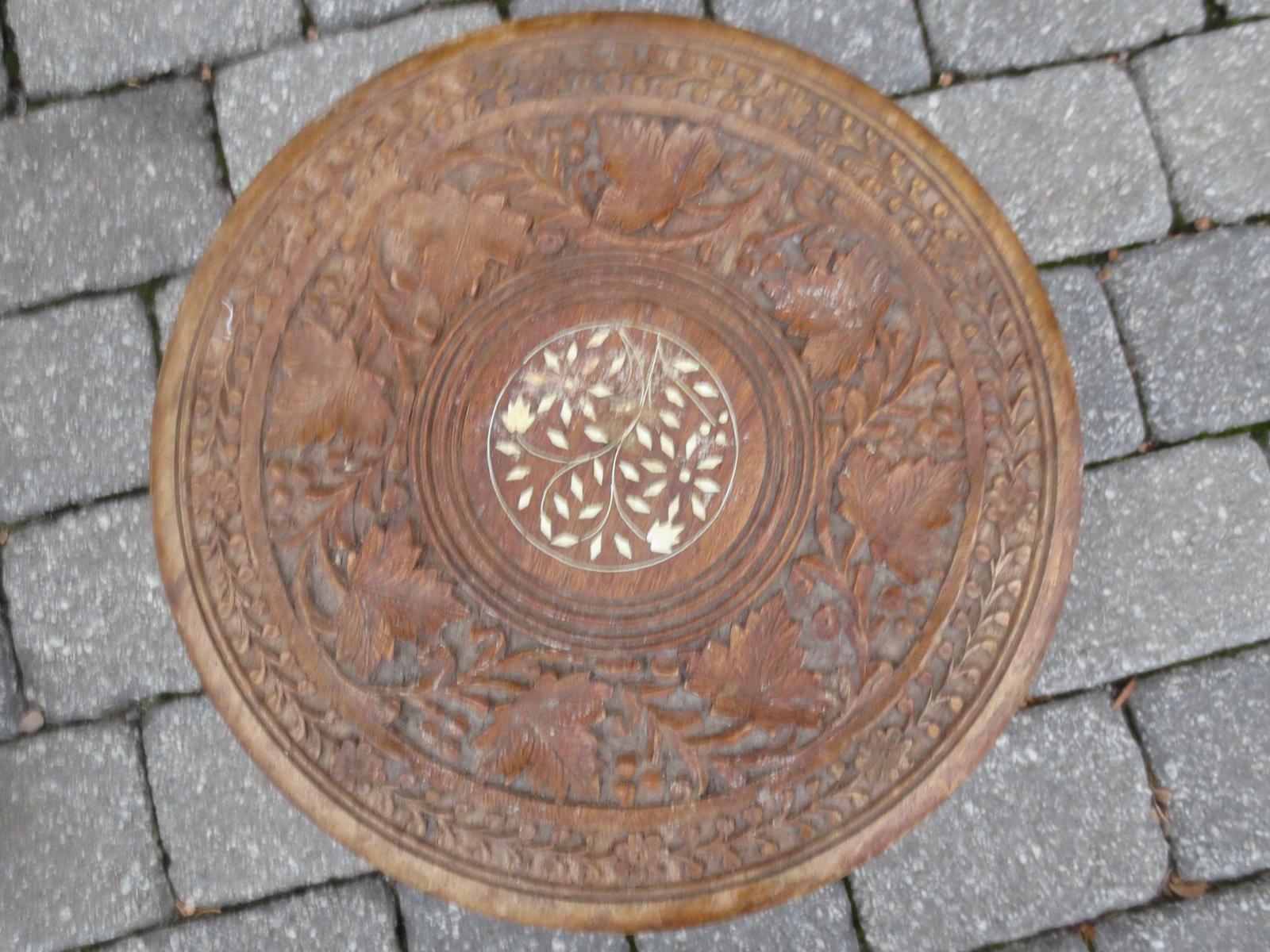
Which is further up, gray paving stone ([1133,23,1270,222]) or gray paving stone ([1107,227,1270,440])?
gray paving stone ([1133,23,1270,222])

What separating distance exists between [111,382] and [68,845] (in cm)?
78

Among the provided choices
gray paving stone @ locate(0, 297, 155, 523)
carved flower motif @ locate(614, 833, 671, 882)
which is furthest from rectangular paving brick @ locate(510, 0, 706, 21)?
carved flower motif @ locate(614, 833, 671, 882)

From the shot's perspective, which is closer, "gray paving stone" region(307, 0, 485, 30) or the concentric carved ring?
the concentric carved ring

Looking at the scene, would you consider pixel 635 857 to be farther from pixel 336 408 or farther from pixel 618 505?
pixel 336 408

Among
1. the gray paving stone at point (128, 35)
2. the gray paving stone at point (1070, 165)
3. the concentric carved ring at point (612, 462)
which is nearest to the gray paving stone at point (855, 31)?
the gray paving stone at point (1070, 165)

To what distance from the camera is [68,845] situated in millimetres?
1432

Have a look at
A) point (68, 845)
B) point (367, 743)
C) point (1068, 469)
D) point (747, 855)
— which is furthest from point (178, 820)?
point (1068, 469)

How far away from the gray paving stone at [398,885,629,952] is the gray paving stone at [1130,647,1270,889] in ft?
3.13

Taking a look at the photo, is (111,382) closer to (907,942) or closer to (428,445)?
(428,445)

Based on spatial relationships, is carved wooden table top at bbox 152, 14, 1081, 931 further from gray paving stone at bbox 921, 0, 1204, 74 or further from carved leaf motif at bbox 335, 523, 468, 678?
gray paving stone at bbox 921, 0, 1204, 74

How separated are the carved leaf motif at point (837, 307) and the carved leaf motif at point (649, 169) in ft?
0.64

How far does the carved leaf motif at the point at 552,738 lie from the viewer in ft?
3.91

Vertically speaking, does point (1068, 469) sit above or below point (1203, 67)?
below

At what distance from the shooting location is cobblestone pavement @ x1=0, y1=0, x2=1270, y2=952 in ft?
4.65
